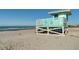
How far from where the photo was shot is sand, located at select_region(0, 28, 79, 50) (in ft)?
8.88

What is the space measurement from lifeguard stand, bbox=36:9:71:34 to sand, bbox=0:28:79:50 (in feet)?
0.23

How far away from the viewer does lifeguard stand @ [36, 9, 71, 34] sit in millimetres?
2687

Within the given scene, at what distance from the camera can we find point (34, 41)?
2721mm

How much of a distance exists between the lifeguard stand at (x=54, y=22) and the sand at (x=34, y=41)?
7 cm

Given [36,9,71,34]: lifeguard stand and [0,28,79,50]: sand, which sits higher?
[36,9,71,34]: lifeguard stand

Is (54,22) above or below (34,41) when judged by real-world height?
above

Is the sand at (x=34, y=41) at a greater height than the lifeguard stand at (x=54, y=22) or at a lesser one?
lesser

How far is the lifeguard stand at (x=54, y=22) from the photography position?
8.82 ft

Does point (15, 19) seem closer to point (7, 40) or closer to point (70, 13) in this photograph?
point (7, 40)

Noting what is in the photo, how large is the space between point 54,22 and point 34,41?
274 millimetres

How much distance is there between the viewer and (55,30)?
271 centimetres
